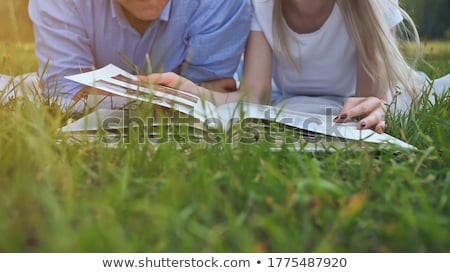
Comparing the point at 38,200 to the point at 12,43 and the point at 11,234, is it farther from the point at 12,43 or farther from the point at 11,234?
the point at 12,43

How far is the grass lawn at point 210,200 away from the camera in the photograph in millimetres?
602

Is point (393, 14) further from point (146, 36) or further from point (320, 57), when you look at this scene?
point (146, 36)

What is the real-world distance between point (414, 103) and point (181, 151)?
705mm

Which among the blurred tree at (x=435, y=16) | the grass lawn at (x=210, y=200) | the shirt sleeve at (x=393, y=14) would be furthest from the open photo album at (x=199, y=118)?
the blurred tree at (x=435, y=16)

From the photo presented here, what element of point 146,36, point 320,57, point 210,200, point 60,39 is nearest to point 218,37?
point 146,36

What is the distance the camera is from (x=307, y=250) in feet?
2.02

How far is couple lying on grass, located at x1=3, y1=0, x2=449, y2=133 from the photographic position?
4.95 feet

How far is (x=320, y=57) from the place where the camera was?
1665 mm

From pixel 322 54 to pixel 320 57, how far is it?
0.04 feet

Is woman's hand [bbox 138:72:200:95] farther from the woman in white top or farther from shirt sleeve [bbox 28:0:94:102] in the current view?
shirt sleeve [bbox 28:0:94:102]

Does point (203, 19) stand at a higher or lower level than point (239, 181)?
higher

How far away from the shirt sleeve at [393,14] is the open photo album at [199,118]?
0.50 m
